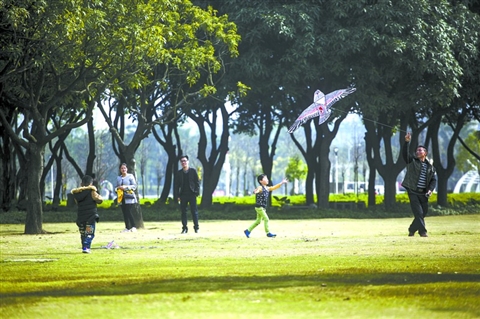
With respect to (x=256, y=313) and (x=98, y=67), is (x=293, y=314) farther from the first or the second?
(x=98, y=67)

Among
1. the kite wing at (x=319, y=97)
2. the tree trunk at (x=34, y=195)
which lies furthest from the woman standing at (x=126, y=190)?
the kite wing at (x=319, y=97)

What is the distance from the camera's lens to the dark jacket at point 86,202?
20.3 metres

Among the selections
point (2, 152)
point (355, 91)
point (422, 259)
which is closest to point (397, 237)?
point (422, 259)

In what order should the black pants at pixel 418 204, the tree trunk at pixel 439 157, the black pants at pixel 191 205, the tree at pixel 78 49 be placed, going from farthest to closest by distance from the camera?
the tree trunk at pixel 439 157, the black pants at pixel 191 205, the tree at pixel 78 49, the black pants at pixel 418 204

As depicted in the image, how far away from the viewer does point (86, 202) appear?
2036cm

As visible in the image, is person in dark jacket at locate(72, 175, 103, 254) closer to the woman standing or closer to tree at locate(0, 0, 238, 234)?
tree at locate(0, 0, 238, 234)

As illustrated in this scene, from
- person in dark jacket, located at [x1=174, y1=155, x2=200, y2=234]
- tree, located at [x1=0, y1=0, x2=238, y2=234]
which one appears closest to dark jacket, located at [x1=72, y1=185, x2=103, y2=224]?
tree, located at [x1=0, y1=0, x2=238, y2=234]

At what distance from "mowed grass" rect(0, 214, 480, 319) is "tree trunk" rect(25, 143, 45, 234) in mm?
6444

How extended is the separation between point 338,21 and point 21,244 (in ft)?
73.4

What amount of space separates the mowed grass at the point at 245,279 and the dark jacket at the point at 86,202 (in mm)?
697

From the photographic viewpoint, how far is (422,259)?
17609 millimetres

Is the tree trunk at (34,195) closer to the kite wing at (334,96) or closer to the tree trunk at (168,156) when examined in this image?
the kite wing at (334,96)

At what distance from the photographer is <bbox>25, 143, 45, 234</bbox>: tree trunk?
30109 millimetres

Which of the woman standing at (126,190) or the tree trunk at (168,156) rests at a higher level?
the tree trunk at (168,156)
